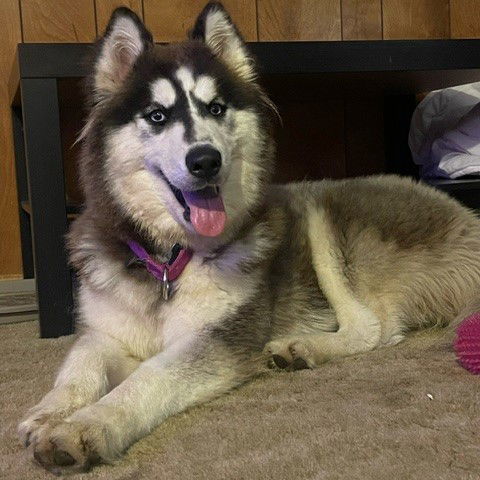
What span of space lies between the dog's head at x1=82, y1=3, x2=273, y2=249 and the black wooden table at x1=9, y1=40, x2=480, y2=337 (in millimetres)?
302

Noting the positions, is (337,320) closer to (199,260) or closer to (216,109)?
(199,260)

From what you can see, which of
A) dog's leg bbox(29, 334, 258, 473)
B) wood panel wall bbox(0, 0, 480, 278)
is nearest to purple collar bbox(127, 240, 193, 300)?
dog's leg bbox(29, 334, 258, 473)

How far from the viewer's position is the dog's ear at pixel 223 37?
1.51m

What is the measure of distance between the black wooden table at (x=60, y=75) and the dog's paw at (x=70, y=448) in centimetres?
87

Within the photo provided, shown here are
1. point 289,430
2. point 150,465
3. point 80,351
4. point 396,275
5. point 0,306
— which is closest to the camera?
point 150,465

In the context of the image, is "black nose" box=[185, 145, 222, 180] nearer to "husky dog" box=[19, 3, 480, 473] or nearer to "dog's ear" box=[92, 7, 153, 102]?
"husky dog" box=[19, 3, 480, 473]

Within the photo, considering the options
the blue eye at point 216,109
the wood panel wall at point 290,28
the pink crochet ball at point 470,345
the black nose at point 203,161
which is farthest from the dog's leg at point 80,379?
the wood panel wall at point 290,28

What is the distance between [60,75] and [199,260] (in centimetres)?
70

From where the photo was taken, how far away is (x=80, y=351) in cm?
132

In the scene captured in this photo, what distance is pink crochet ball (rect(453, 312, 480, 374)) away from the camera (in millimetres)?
1304

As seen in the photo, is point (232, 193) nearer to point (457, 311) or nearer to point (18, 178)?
point (457, 311)

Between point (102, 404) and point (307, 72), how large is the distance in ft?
4.02

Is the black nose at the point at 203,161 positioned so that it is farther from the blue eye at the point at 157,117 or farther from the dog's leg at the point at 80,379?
the dog's leg at the point at 80,379

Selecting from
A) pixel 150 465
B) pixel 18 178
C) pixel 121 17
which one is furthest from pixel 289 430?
pixel 18 178
